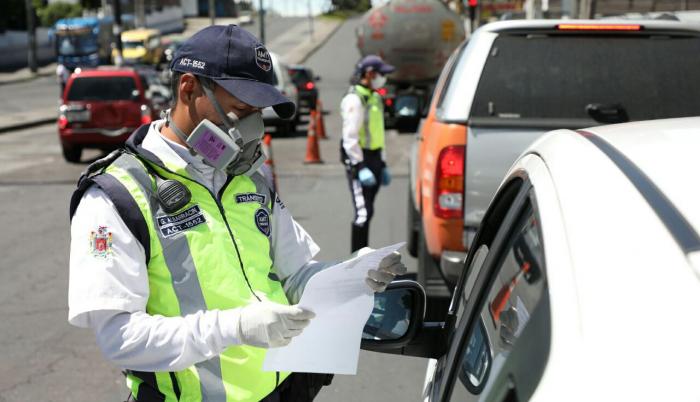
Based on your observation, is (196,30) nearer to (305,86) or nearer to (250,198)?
(305,86)

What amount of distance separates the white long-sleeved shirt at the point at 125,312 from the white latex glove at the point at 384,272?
0.38 meters

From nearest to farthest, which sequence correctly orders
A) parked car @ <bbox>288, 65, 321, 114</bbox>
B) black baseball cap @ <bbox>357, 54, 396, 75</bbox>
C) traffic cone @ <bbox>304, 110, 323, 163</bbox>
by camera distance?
black baseball cap @ <bbox>357, 54, 396, 75</bbox>, traffic cone @ <bbox>304, 110, 323, 163</bbox>, parked car @ <bbox>288, 65, 321, 114</bbox>

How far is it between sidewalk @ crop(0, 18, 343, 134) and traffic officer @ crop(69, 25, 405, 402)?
6.64 meters

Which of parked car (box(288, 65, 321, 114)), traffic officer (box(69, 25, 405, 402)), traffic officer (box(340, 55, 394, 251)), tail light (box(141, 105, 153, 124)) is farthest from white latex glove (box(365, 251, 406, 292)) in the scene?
parked car (box(288, 65, 321, 114))

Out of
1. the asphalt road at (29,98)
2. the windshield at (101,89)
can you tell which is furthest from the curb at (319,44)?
the windshield at (101,89)

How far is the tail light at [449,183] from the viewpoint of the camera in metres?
5.53

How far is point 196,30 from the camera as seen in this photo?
67.3 metres

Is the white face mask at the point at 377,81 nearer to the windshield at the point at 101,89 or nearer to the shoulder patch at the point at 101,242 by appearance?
the shoulder patch at the point at 101,242

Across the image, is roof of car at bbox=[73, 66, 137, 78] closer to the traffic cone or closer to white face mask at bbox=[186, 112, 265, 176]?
the traffic cone

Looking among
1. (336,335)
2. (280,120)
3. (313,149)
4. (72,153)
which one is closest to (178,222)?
(336,335)

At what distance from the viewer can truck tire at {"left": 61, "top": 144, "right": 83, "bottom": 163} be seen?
18281 mm

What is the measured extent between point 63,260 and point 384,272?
7.13 metres

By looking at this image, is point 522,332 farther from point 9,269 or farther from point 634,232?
point 9,269

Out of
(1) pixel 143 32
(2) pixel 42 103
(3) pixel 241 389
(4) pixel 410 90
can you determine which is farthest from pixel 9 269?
(1) pixel 143 32
